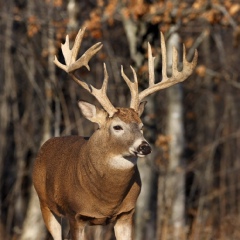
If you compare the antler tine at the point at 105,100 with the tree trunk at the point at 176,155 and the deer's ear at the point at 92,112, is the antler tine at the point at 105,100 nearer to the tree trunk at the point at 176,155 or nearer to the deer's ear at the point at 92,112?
the deer's ear at the point at 92,112

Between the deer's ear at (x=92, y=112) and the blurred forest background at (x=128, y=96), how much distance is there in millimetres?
2561

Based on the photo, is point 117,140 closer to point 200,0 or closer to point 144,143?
point 144,143

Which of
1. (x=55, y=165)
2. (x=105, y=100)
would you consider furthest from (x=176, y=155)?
(x=105, y=100)

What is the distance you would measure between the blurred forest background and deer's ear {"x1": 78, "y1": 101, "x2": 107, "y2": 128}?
2561 millimetres

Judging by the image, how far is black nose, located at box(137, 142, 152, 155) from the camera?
288 inches

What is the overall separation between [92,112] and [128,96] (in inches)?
278

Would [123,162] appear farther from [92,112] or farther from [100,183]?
[92,112]

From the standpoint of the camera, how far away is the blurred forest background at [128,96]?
12.1 metres

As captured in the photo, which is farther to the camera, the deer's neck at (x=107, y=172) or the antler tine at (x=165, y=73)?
the antler tine at (x=165, y=73)

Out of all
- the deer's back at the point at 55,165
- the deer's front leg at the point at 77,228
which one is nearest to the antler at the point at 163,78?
the deer's back at the point at 55,165

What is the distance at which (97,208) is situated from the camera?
7.88 metres

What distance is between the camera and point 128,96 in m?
15.2

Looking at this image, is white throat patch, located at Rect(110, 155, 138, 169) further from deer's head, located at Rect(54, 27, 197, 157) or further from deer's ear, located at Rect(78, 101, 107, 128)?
deer's ear, located at Rect(78, 101, 107, 128)

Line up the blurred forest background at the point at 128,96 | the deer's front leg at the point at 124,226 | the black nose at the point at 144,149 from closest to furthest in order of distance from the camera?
the black nose at the point at 144,149 < the deer's front leg at the point at 124,226 < the blurred forest background at the point at 128,96
